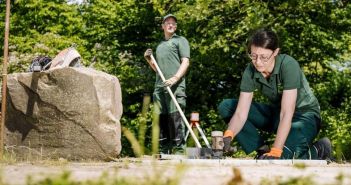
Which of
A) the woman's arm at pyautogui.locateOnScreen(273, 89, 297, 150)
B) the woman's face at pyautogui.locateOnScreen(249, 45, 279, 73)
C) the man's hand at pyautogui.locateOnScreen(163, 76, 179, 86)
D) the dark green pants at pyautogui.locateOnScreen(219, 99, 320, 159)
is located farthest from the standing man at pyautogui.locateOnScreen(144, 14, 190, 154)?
the woman's arm at pyautogui.locateOnScreen(273, 89, 297, 150)

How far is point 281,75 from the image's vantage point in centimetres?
566

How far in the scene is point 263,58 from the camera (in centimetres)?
563

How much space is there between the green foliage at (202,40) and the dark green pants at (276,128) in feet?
15.1

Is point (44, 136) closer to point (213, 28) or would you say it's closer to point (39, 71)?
point (39, 71)

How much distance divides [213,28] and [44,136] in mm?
6262

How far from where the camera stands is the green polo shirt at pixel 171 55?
7410mm

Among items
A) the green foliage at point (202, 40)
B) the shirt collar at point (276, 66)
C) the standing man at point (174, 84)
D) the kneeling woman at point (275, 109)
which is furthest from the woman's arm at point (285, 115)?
the green foliage at point (202, 40)

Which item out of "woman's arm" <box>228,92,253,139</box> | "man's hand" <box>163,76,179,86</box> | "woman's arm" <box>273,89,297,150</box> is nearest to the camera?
"woman's arm" <box>273,89,297,150</box>

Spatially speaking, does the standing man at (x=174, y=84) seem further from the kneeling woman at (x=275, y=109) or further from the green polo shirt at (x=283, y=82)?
the green polo shirt at (x=283, y=82)

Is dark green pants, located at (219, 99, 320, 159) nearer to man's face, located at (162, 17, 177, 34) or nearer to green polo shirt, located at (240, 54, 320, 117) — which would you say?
green polo shirt, located at (240, 54, 320, 117)

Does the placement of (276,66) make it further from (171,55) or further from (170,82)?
(171,55)

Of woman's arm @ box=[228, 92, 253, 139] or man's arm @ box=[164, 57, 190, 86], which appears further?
man's arm @ box=[164, 57, 190, 86]

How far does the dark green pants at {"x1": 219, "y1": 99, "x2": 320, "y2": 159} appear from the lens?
5867 millimetres

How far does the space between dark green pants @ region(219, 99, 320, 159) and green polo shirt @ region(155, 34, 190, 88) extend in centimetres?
131
